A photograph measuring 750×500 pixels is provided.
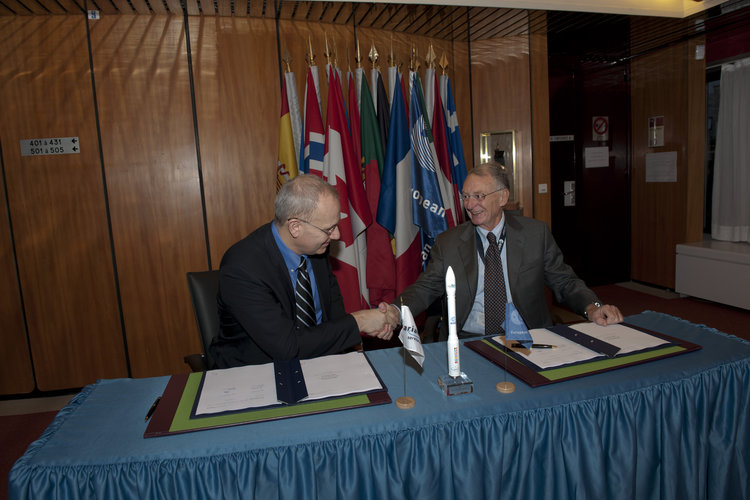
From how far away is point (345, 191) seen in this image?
3.78m

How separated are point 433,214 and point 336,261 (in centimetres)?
91

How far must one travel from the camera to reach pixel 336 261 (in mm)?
3850

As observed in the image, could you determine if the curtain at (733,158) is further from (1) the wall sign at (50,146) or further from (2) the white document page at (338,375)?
(1) the wall sign at (50,146)

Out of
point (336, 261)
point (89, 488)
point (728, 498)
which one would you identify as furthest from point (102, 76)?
point (728, 498)

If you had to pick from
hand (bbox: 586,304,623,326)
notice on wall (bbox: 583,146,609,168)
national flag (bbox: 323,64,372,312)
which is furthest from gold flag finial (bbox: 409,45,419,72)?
notice on wall (bbox: 583,146,609,168)

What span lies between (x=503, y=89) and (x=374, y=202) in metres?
1.95

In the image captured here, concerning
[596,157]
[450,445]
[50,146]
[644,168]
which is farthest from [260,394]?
[644,168]

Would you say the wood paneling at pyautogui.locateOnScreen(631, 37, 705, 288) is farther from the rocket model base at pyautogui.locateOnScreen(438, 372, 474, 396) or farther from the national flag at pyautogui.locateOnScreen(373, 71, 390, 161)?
the rocket model base at pyautogui.locateOnScreen(438, 372, 474, 396)

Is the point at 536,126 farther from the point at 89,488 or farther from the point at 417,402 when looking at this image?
the point at 89,488

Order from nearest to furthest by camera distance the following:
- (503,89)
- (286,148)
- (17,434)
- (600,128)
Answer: (17,434) → (286,148) → (503,89) → (600,128)

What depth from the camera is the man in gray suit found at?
2578mm

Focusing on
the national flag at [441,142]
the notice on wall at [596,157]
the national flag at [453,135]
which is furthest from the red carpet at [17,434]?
the notice on wall at [596,157]

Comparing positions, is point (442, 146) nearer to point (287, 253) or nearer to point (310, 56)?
point (310, 56)

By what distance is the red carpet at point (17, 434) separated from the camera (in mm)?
3035
